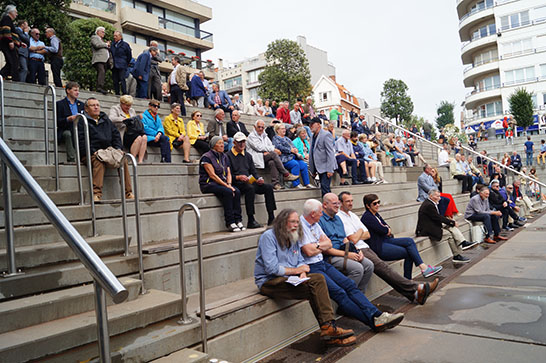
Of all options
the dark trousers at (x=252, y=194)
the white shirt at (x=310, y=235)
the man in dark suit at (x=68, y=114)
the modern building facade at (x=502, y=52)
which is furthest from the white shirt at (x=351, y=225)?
the modern building facade at (x=502, y=52)

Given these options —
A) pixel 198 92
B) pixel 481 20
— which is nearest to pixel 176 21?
pixel 198 92

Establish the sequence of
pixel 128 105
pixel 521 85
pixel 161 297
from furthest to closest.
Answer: pixel 521 85 → pixel 128 105 → pixel 161 297

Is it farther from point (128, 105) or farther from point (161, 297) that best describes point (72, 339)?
point (128, 105)

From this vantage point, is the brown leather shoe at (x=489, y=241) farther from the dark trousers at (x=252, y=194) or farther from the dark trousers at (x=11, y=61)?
the dark trousers at (x=11, y=61)

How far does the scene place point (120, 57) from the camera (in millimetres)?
11023

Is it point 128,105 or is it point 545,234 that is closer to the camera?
point 128,105

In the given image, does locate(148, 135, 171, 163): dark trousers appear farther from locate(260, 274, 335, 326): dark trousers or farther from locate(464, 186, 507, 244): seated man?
locate(464, 186, 507, 244): seated man

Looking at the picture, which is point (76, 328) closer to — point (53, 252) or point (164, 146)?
point (53, 252)

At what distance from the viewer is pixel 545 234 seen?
36.9 feet

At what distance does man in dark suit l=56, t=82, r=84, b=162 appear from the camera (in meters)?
6.15

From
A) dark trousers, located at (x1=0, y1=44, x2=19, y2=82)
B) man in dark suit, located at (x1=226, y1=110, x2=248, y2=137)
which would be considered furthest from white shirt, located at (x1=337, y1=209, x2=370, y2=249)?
dark trousers, located at (x1=0, y1=44, x2=19, y2=82)

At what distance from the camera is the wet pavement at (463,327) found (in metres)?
3.90

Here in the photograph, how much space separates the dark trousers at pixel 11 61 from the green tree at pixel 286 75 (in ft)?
71.0

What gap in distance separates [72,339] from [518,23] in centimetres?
5684
